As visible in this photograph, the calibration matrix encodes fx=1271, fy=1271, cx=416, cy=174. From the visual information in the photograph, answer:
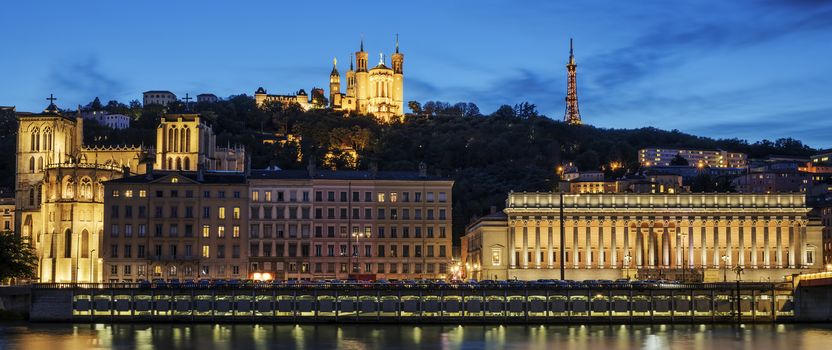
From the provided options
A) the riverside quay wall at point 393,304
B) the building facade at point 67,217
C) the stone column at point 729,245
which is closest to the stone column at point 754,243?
the stone column at point 729,245

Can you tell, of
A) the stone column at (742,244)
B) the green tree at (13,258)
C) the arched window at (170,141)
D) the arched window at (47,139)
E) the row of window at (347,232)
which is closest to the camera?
the green tree at (13,258)

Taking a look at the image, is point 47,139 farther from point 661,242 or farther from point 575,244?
point 661,242

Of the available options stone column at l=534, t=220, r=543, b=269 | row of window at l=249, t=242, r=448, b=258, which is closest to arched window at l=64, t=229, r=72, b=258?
row of window at l=249, t=242, r=448, b=258

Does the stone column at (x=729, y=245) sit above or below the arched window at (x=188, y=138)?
below

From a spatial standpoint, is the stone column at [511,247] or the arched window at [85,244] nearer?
the stone column at [511,247]

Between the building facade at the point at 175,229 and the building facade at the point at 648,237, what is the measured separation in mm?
30092

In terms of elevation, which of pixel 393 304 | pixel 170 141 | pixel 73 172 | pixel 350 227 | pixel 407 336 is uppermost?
pixel 170 141

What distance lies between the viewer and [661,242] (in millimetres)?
153625

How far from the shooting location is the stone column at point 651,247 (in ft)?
498

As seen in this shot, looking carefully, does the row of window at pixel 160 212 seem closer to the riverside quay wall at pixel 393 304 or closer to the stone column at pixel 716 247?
the riverside quay wall at pixel 393 304

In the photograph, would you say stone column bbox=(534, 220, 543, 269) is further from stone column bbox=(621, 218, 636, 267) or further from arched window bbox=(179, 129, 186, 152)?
arched window bbox=(179, 129, 186, 152)

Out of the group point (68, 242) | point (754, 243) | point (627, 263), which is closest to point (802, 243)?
point (754, 243)

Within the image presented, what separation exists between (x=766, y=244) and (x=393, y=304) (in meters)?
53.6

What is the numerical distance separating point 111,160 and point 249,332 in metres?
80.9
